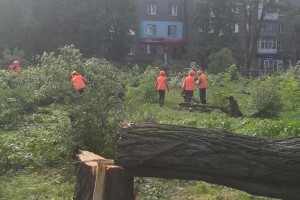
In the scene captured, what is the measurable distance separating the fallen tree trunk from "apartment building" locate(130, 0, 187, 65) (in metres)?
53.1

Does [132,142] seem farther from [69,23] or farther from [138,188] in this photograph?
[69,23]

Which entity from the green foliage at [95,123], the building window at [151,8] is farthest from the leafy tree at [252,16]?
the green foliage at [95,123]

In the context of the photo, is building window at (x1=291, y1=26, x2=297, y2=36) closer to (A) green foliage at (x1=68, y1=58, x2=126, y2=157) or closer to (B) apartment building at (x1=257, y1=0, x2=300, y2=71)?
(B) apartment building at (x1=257, y1=0, x2=300, y2=71)

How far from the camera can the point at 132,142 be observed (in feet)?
14.4

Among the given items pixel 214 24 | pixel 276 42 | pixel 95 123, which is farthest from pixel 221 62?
pixel 95 123

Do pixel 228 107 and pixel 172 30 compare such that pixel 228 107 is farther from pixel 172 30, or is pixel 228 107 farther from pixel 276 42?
pixel 276 42

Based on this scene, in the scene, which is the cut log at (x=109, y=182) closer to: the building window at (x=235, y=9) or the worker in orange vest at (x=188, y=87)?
the worker in orange vest at (x=188, y=87)

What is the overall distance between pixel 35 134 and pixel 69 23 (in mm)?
36566

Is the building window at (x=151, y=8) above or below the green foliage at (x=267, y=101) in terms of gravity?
above

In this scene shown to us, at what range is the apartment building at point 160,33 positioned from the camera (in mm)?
58406

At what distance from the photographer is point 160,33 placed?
195ft

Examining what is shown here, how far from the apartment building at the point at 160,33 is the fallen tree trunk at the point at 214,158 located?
174 ft

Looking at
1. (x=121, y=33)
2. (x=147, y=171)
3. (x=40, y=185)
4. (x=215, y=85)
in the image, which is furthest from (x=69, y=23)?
(x=147, y=171)

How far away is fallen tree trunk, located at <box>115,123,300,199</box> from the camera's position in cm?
421
